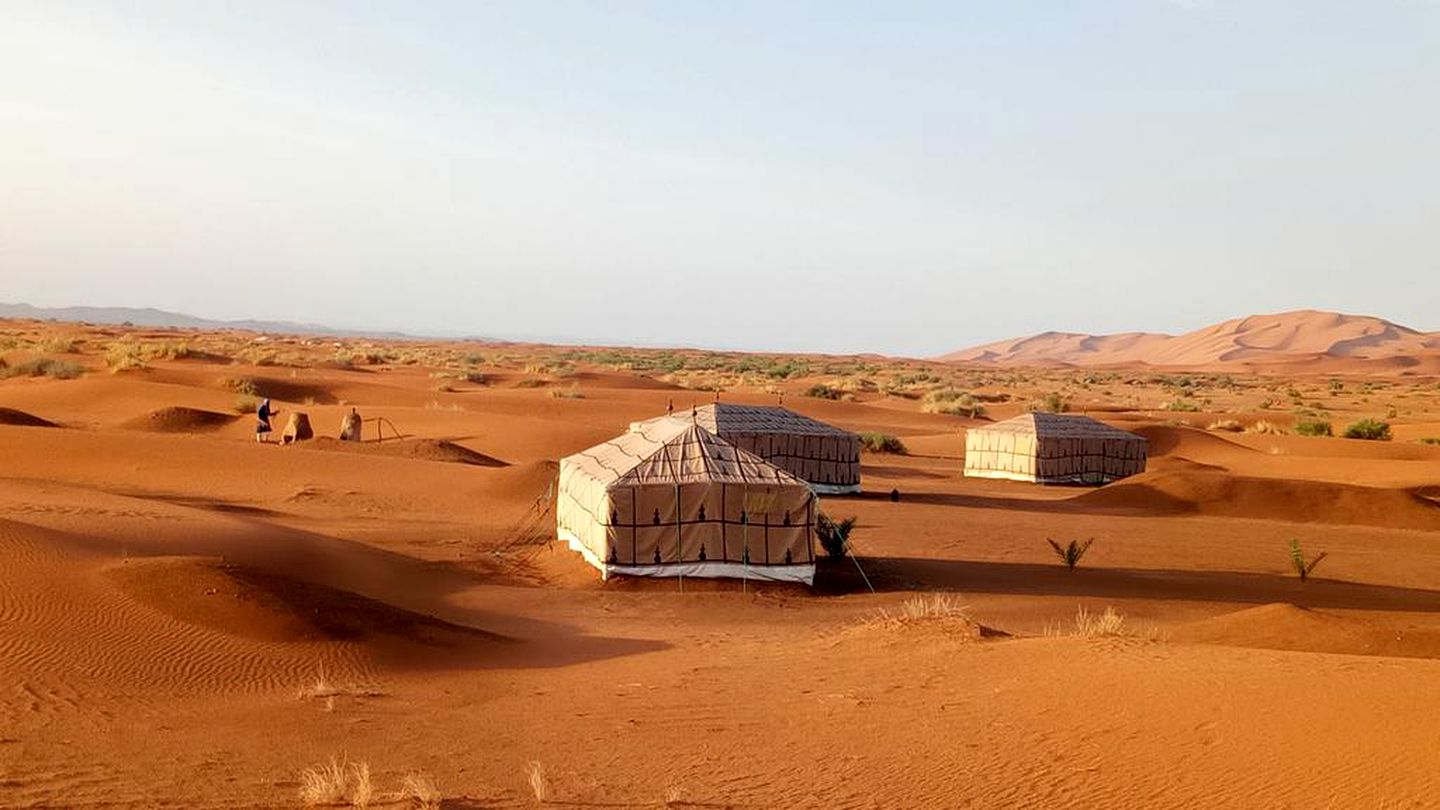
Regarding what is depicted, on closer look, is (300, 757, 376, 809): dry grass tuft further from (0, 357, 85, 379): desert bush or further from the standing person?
(0, 357, 85, 379): desert bush

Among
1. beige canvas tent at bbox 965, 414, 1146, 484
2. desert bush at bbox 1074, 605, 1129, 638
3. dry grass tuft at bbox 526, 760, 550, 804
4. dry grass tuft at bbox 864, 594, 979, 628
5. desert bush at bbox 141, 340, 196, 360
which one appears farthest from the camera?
desert bush at bbox 141, 340, 196, 360

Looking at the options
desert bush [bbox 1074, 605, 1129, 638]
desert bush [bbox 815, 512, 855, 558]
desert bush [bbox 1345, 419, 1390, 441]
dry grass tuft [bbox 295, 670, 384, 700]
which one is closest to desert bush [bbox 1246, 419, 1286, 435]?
desert bush [bbox 1345, 419, 1390, 441]

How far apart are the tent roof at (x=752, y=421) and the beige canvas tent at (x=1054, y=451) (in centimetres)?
860

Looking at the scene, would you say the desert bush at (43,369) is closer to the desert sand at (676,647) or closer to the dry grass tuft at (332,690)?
the desert sand at (676,647)

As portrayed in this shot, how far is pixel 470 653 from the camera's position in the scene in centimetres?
1503

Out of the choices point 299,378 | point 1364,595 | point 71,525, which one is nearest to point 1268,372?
point 299,378

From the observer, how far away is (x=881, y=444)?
45.1 meters

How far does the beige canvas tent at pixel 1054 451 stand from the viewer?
3862 centimetres

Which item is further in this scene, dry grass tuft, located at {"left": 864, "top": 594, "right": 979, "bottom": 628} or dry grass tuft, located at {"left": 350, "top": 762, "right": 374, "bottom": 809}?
dry grass tuft, located at {"left": 864, "top": 594, "right": 979, "bottom": 628}

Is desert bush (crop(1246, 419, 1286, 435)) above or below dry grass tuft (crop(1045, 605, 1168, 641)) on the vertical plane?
above

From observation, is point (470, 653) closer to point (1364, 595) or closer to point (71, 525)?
point (71, 525)

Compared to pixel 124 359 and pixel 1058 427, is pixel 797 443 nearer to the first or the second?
pixel 1058 427

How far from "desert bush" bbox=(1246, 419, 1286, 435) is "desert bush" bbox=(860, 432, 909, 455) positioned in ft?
61.5

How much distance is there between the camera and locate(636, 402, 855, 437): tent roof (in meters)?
29.8
